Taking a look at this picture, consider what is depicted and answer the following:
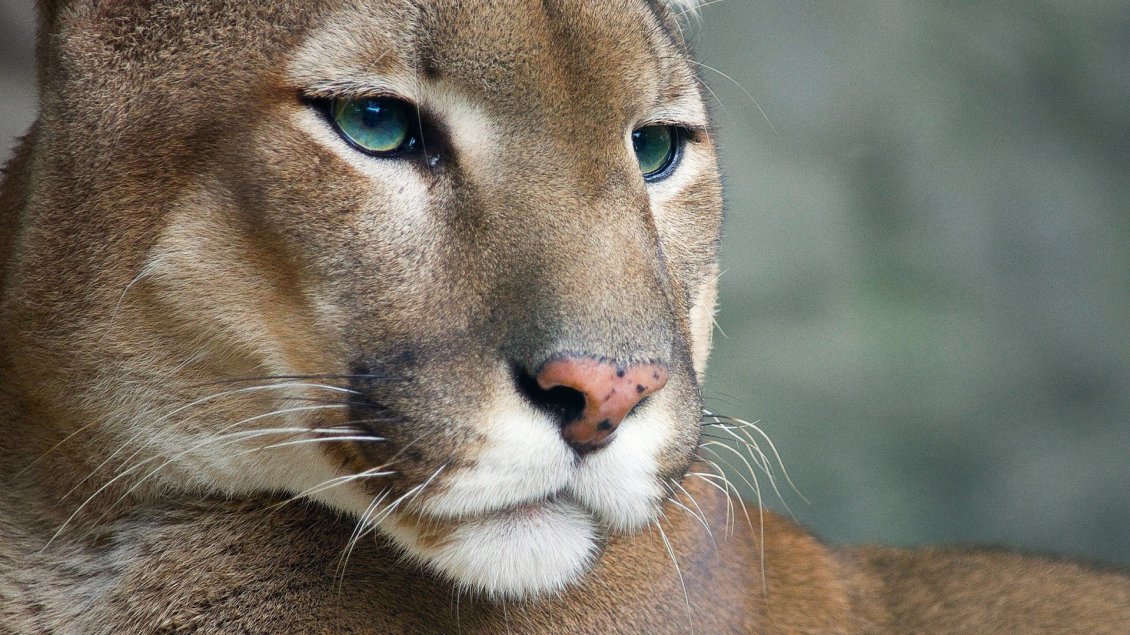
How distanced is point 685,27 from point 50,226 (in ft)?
5.56

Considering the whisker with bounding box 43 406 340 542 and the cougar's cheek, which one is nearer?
the cougar's cheek

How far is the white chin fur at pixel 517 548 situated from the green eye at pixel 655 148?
76 cm

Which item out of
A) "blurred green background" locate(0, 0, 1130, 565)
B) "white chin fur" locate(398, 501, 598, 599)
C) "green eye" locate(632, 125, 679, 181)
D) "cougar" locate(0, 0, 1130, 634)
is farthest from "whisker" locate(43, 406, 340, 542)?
"blurred green background" locate(0, 0, 1130, 565)

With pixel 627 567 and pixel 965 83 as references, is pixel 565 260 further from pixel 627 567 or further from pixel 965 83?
pixel 965 83

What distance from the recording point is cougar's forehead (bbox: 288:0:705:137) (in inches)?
69.0

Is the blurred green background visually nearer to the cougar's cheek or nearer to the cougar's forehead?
the cougar's forehead

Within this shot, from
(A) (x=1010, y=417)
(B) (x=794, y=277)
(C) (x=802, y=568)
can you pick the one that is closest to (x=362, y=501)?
(C) (x=802, y=568)

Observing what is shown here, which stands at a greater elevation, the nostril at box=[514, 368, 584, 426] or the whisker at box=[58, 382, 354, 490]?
the nostril at box=[514, 368, 584, 426]

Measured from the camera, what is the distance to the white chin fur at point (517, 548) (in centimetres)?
165

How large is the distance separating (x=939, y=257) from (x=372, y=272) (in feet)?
12.4

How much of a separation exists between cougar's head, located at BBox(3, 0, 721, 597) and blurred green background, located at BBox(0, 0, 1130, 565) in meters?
3.10

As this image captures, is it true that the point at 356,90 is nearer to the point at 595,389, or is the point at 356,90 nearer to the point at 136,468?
the point at 595,389

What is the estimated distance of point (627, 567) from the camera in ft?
6.79

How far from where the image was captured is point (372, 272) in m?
1.69
